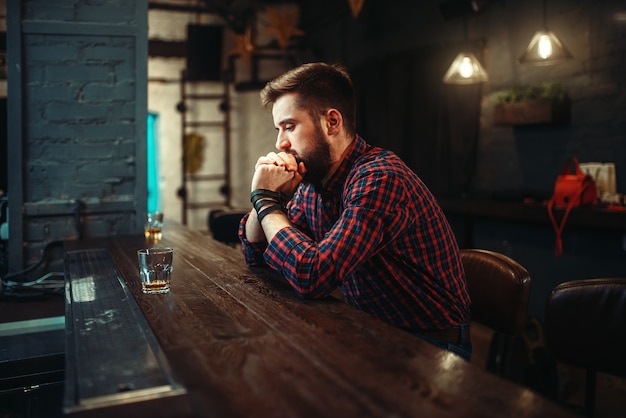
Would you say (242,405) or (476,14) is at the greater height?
(476,14)

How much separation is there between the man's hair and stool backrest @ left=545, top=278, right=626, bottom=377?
811 mm

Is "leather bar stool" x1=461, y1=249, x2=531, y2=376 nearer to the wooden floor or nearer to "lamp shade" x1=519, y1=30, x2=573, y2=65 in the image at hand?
the wooden floor

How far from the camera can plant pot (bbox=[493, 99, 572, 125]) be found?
4289 mm

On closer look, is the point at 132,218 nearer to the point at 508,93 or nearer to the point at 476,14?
the point at 508,93

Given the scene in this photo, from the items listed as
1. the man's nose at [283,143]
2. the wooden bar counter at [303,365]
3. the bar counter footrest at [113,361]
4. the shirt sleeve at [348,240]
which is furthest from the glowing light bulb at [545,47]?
the bar counter footrest at [113,361]

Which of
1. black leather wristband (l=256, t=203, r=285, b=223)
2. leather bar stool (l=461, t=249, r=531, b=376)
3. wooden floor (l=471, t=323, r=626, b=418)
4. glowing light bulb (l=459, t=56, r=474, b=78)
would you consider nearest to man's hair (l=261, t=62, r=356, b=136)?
black leather wristband (l=256, t=203, r=285, b=223)

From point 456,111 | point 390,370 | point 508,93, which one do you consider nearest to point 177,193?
point 456,111

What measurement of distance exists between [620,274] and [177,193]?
6221mm

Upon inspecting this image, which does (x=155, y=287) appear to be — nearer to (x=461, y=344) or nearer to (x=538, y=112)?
(x=461, y=344)

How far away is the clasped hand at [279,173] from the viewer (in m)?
1.83

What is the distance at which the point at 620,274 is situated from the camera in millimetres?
3947

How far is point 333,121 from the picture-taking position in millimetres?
1895

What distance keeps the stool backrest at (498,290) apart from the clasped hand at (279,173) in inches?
25.3

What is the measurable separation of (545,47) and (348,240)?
314cm
